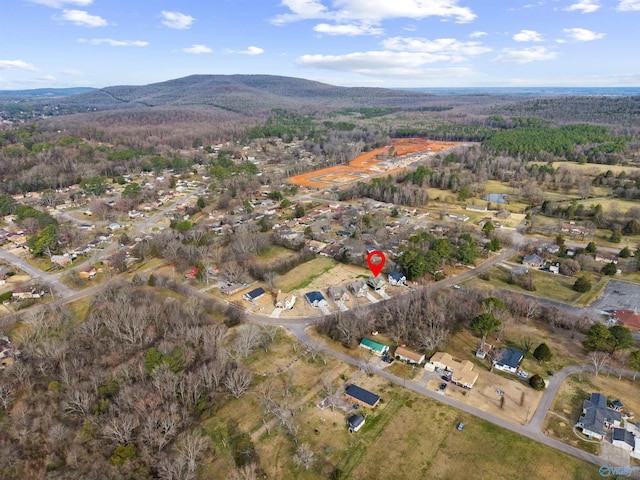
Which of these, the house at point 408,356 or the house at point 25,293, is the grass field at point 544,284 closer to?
the house at point 408,356

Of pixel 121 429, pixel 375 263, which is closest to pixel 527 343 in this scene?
pixel 375 263

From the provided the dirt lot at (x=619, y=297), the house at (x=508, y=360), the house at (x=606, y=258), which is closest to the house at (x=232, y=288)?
the house at (x=508, y=360)

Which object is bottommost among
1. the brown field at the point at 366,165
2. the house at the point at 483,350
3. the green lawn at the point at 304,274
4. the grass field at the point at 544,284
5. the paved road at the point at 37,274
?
the paved road at the point at 37,274

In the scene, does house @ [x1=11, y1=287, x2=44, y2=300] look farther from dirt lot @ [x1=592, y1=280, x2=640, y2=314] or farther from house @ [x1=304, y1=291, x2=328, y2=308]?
dirt lot @ [x1=592, y1=280, x2=640, y2=314]

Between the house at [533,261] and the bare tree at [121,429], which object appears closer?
the bare tree at [121,429]

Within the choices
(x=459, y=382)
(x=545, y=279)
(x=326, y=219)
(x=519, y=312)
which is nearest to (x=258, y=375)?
(x=459, y=382)

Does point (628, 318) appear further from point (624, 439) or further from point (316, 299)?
point (316, 299)

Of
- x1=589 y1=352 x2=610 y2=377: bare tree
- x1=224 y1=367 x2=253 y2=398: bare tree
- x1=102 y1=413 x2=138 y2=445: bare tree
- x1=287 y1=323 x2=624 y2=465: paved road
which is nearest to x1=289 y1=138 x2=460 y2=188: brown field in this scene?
x1=287 y1=323 x2=624 y2=465: paved road
